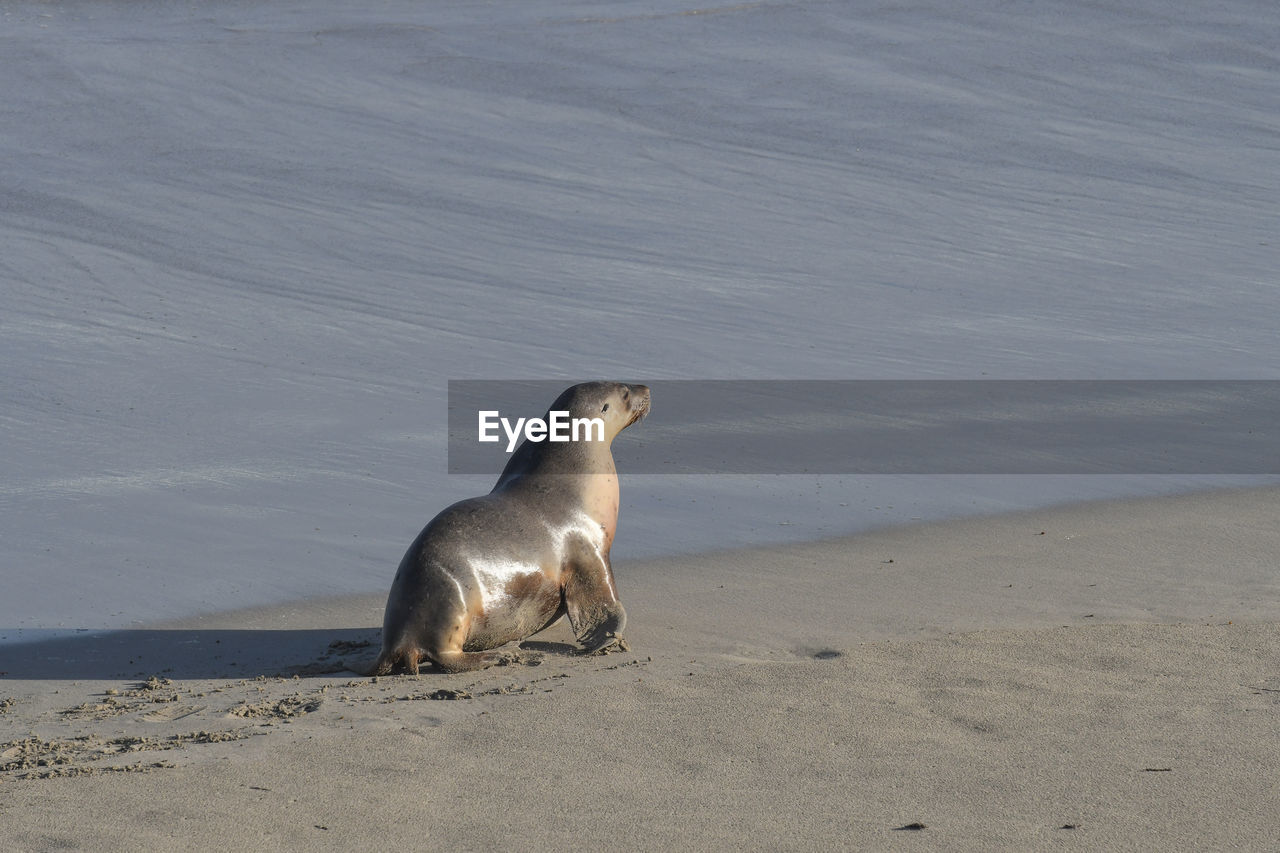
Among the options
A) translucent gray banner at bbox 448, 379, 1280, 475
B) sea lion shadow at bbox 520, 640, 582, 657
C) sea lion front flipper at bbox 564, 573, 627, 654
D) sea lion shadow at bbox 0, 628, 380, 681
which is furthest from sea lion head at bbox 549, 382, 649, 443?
translucent gray banner at bbox 448, 379, 1280, 475

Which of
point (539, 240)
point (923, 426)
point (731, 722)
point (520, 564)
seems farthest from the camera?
point (539, 240)

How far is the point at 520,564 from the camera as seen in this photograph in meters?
5.35

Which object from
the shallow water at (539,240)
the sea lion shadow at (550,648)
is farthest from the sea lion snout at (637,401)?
the sea lion shadow at (550,648)

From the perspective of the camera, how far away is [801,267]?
37.1ft

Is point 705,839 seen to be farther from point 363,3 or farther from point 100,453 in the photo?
point 363,3

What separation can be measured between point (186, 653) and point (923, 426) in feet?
13.5

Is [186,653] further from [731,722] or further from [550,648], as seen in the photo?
[731,722]

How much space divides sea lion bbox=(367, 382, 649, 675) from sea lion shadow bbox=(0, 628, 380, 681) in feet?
0.96

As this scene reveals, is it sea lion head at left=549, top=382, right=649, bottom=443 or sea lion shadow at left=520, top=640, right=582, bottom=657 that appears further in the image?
sea lion head at left=549, top=382, right=649, bottom=443

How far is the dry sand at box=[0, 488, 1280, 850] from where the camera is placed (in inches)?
153

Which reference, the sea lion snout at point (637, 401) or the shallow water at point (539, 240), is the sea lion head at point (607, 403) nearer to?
the sea lion snout at point (637, 401)

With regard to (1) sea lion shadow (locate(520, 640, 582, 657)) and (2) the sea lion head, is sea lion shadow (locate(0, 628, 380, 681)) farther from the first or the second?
(2) the sea lion head

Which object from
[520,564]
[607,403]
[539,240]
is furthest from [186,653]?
[539,240]

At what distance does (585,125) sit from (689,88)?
1693 mm
